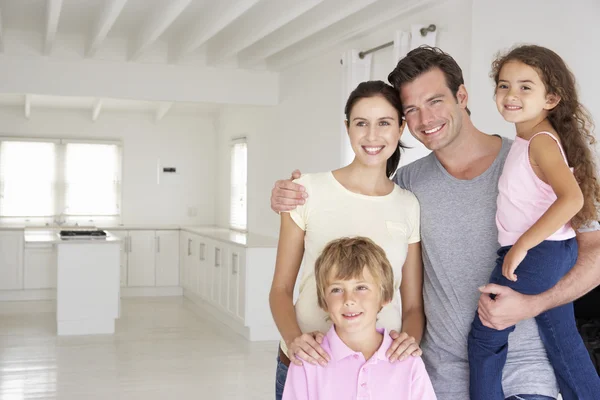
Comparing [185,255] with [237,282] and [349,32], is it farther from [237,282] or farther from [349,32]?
[349,32]

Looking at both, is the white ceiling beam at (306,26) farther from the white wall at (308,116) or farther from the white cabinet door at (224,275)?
the white cabinet door at (224,275)

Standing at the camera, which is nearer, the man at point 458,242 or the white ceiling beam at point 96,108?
the man at point 458,242

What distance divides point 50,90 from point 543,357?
6415mm

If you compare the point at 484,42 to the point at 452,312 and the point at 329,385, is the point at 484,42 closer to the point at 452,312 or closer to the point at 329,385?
the point at 452,312

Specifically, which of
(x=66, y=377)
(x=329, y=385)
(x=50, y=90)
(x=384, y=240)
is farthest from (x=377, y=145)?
(x=50, y=90)

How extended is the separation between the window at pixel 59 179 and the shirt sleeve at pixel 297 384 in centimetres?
912

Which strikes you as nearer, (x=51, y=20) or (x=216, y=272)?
(x=51, y=20)

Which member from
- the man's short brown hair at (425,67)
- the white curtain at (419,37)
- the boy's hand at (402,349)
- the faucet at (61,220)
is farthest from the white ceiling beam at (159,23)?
the boy's hand at (402,349)

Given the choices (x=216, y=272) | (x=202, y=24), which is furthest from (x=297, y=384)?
(x=216, y=272)

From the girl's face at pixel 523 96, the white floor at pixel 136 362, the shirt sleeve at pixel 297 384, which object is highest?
the girl's face at pixel 523 96

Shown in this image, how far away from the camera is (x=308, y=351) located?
5.67ft

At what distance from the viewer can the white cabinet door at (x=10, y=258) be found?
9156 mm

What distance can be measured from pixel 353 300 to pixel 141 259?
842cm

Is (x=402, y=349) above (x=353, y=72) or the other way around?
the other way around
